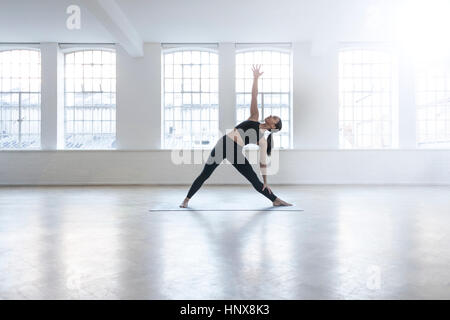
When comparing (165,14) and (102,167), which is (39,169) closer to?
(102,167)

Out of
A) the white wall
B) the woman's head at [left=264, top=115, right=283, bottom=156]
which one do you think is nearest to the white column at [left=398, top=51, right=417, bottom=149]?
the white wall

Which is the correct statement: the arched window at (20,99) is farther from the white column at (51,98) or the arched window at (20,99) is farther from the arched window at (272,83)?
the arched window at (272,83)

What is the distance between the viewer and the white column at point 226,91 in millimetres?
9438

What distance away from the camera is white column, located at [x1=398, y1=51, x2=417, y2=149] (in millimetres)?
9367

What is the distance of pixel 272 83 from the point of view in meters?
9.79

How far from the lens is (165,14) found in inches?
296

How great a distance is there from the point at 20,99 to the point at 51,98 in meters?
1.08

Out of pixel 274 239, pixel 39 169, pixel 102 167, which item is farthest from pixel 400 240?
pixel 39 169

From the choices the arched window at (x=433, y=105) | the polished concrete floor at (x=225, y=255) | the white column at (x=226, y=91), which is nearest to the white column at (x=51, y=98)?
the white column at (x=226, y=91)

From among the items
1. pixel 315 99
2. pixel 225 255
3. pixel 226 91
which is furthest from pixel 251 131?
pixel 315 99

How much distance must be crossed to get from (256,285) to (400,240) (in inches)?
68.2

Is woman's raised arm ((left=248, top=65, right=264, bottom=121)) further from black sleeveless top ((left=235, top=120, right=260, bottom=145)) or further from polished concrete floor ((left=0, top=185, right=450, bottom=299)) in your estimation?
polished concrete floor ((left=0, top=185, right=450, bottom=299))

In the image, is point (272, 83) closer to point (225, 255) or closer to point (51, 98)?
point (51, 98)

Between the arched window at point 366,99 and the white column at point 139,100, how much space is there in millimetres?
5390
